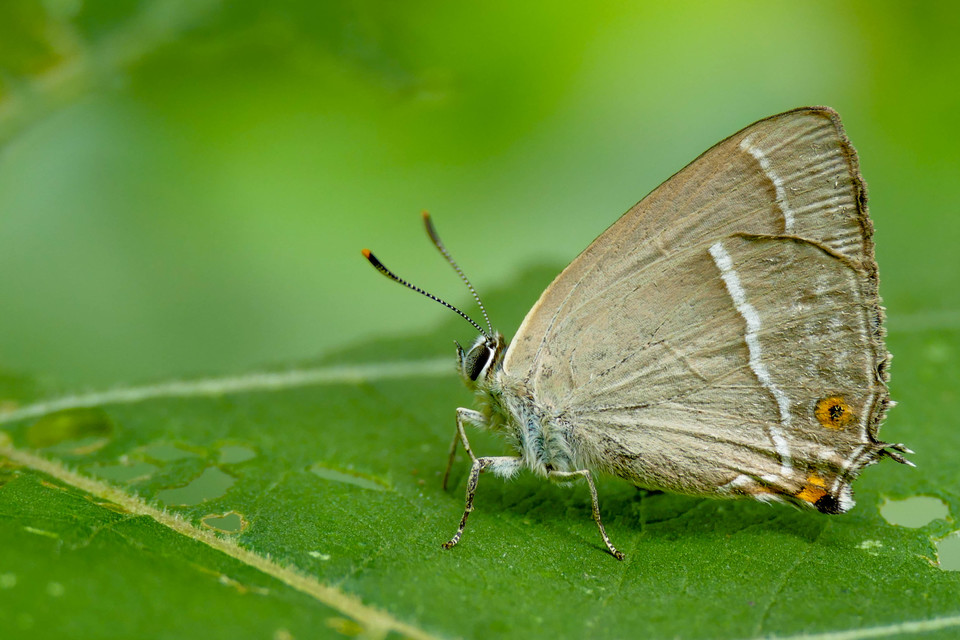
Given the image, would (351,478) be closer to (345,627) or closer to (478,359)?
(478,359)

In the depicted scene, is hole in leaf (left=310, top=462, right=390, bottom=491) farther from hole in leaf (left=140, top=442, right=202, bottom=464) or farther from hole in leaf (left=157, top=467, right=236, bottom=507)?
hole in leaf (left=140, top=442, right=202, bottom=464)

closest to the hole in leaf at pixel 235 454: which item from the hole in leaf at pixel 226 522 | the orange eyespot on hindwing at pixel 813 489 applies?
the hole in leaf at pixel 226 522

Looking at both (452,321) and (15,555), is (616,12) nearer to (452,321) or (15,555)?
(452,321)

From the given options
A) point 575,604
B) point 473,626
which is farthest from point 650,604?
point 473,626

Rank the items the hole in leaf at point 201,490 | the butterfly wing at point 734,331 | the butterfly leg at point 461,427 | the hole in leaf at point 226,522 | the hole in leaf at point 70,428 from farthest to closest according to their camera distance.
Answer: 1. the butterfly leg at point 461,427
2. the hole in leaf at point 70,428
3. the butterfly wing at point 734,331
4. the hole in leaf at point 201,490
5. the hole in leaf at point 226,522

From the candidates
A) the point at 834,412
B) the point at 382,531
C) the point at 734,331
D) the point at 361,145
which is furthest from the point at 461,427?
the point at 361,145

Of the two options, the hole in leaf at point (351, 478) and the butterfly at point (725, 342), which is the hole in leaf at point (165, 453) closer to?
the hole in leaf at point (351, 478)

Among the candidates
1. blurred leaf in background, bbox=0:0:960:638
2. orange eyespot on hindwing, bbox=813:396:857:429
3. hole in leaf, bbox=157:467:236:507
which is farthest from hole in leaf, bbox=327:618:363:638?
orange eyespot on hindwing, bbox=813:396:857:429

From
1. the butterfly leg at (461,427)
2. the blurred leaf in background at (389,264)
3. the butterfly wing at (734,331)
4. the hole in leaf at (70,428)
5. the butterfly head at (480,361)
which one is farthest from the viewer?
the butterfly head at (480,361)
